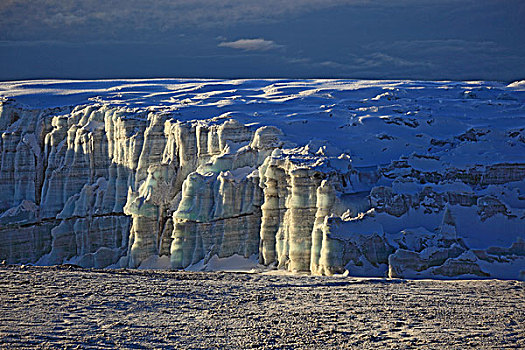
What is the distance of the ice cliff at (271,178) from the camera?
22.1m

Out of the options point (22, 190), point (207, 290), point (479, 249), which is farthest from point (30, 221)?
point (479, 249)

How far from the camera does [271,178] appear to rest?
80.8 ft

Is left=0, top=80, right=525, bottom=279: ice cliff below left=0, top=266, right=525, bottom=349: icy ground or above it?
above

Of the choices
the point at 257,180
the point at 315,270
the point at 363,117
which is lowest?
the point at 315,270

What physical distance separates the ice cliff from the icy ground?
10.5 ft

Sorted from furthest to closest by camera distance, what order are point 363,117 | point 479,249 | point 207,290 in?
point 363,117
point 479,249
point 207,290

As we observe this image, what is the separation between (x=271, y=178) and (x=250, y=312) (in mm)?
9760

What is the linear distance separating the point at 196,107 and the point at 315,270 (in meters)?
13.6

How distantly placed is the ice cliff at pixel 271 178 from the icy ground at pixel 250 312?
10.5ft

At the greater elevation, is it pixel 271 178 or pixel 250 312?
pixel 271 178

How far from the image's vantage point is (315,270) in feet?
71.9

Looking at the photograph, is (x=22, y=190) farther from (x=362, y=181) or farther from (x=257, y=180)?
(x=362, y=181)

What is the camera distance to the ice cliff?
22.1 meters

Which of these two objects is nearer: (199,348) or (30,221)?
(199,348)
